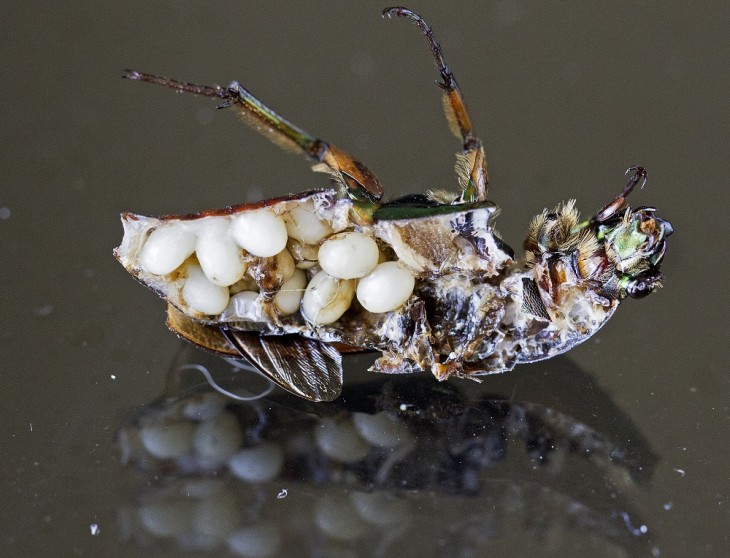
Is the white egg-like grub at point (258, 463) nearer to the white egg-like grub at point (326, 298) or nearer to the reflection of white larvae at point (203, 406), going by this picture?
the reflection of white larvae at point (203, 406)

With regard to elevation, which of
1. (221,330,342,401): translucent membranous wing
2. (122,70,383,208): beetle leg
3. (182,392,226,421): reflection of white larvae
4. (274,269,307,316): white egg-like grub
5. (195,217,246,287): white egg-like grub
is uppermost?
(122,70,383,208): beetle leg

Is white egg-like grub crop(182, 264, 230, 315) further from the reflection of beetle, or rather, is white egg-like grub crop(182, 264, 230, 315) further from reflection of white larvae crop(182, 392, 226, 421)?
reflection of white larvae crop(182, 392, 226, 421)

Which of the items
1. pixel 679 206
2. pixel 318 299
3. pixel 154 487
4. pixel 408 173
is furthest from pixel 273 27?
pixel 154 487

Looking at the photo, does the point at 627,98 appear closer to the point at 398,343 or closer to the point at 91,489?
the point at 398,343

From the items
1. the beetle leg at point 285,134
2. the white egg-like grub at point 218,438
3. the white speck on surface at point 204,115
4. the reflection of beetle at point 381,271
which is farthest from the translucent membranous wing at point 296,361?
the white speck on surface at point 204,115

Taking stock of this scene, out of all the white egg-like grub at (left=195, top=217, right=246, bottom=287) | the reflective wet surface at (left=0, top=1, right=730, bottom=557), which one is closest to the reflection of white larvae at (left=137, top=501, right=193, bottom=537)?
the reflective wet surface at (left=0, top=1, right=730, bottom=557)

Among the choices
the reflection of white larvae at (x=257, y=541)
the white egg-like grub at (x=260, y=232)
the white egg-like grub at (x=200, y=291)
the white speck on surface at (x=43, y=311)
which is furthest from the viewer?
the white speck on surface at (x=43, y=311)

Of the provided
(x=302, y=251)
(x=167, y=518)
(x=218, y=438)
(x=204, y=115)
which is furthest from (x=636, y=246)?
(x=204, y=115)

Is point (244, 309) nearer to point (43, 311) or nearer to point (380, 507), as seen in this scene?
point (380, 507)
